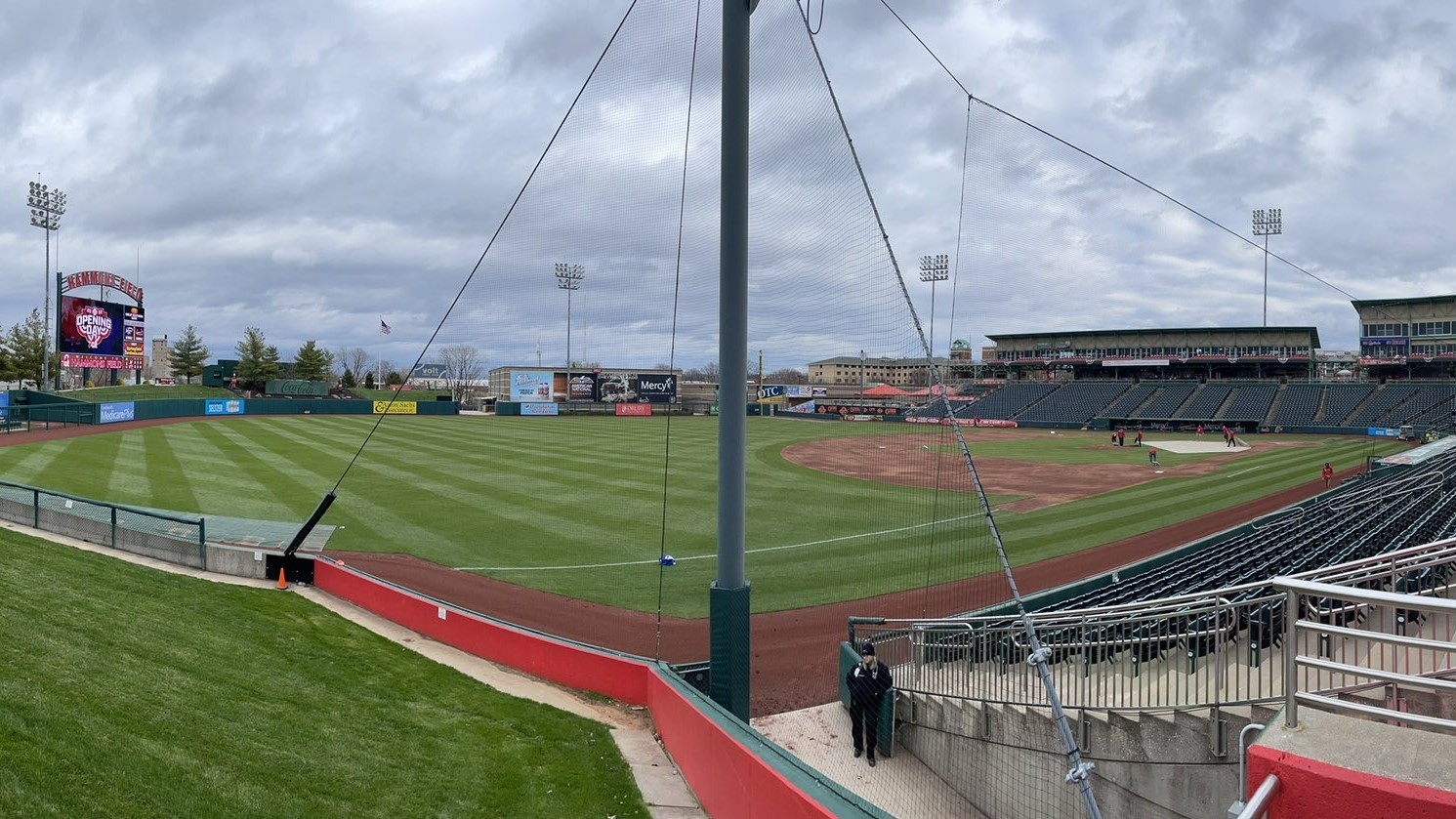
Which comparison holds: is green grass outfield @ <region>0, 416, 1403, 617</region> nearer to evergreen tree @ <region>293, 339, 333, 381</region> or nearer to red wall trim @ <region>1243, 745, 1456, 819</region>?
red wall trim @ <region>1243, 745, 1456, 819</region>

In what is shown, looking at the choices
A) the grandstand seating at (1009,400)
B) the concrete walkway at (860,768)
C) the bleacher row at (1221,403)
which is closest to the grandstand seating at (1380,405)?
the bleacher row at (1221,403)

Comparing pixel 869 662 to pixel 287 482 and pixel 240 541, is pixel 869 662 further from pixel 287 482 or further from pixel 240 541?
pixel 287 482

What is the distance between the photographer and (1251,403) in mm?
59688

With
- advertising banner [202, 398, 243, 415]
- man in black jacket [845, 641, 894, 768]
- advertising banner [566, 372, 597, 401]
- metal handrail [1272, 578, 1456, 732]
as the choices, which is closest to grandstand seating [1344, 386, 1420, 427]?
man in black jacket [845, 641, 894, 768]

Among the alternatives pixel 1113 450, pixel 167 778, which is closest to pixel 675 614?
pixel 167 778

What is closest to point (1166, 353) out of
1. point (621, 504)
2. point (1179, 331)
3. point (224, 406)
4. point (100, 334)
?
point (1179, 331)

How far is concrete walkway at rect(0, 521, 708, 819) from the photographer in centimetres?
686

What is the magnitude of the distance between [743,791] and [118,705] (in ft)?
15.8

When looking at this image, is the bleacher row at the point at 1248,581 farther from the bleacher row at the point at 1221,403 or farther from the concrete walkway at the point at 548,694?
the bleacher row at the point at 1221,403

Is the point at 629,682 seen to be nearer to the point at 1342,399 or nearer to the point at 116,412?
A: the point at 116,412

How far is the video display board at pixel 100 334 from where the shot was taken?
47906 mm

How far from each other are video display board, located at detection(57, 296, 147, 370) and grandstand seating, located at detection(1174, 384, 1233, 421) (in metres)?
81.0

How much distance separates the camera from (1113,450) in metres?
43.1

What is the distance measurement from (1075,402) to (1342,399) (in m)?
18.9
